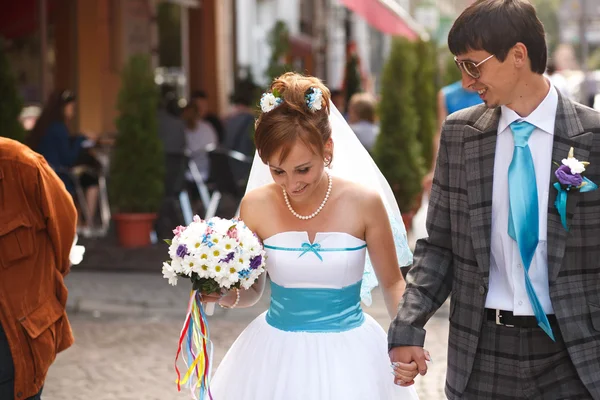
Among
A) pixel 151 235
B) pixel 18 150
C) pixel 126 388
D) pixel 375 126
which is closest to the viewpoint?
pixel 18 150

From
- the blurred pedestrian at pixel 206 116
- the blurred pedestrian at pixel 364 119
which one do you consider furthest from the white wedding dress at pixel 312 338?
the blurred pedestrian at pixel 206 116

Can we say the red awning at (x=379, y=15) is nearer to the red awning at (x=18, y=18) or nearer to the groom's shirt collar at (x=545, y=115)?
the red awning at (x=18, y=18)

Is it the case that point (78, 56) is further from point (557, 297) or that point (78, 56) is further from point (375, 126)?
point (557, 297)

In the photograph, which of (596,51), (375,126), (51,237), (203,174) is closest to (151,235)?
(203,174)

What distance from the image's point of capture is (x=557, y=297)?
3.09 m

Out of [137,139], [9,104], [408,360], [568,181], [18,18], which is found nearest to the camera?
[568,181]

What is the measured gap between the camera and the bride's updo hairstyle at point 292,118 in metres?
3.79

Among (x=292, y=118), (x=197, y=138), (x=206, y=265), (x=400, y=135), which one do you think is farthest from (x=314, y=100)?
(x=197, y=138)

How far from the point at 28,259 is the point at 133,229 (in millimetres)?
8012

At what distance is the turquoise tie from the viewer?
3094 mm

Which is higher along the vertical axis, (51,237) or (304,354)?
(51,237)

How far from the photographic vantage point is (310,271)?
396 centimetres

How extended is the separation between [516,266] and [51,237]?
6.86ft

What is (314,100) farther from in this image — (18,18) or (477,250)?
(18,18)
